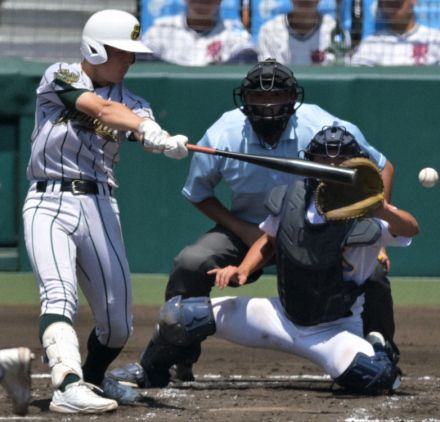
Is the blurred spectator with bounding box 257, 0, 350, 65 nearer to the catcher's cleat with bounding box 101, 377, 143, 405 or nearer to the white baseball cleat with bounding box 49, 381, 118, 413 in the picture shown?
the catcher's cleat with bounding box 101, 377, 143, 405

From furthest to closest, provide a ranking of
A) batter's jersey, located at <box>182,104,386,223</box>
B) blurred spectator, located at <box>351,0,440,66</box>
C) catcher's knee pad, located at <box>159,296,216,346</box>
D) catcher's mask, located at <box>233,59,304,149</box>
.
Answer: blurred spectator, located at <box>351,0,440,66</box>, batter's jersey, located at <box>182,104,386,223</box>, catcher's mask, located at <box>233,59,304,149</box>, catcher's knee pad, located at <box>159,296,216,346</box>

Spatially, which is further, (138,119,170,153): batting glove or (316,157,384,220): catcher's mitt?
(316,157,384,220): catcher's mitt

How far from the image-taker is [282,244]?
4.68 meters

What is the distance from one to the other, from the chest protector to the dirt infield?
0.36 m

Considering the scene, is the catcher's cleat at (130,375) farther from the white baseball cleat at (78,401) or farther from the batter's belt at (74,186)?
the batter's belt at (74,186)

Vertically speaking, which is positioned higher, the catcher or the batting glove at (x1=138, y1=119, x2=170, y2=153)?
the batting glove at (x1=138, y1=119, x2=170, y2=153)

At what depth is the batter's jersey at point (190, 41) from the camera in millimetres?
7613

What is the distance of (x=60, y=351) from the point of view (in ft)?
14.0

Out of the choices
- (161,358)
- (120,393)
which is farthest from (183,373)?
(120,393)

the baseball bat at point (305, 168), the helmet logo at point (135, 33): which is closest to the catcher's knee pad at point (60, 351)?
the baseball bat at point (305, 168)

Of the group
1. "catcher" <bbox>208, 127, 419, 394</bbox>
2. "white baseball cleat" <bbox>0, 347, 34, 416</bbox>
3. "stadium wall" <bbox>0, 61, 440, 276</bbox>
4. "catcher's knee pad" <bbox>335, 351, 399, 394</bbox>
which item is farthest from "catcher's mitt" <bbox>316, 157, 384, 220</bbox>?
"stadium wall" <bbox>0, 61, 440, 276</bbox>

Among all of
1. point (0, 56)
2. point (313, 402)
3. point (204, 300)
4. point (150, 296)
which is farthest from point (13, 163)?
point (313, 402)

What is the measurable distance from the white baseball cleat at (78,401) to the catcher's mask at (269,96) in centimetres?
153

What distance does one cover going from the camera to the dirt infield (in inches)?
167
